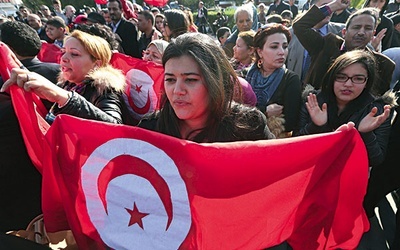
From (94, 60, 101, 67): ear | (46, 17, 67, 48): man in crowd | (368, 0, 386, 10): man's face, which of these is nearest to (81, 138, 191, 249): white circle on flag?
(94, 60, 101, 67): ear

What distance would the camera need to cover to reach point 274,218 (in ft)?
5.17

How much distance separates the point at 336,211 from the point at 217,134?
70cm

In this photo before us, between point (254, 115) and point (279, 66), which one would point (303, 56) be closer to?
point (279, 66)

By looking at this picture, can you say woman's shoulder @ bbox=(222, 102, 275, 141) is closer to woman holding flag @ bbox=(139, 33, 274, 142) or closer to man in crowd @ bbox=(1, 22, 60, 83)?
woman holding flag @ bbox=(139, 33, 274, 142)

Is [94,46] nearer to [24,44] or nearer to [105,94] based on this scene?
[105,94]

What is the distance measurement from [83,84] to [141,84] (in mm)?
925

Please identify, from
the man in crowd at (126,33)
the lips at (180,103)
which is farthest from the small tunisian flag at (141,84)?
the man in crowd at (126,33)

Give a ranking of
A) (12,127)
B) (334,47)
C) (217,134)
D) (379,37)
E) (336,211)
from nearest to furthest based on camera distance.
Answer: (336,211), (217,134), (12,127), (334,47), (379,37)

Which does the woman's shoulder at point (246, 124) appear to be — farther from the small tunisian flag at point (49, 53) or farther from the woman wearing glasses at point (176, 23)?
the small tunisian flag at point (49, 53)

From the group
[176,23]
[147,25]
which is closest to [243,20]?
[176,23]

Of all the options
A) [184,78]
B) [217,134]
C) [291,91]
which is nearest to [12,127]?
[184,78]

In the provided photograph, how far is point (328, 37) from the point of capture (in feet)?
10.8

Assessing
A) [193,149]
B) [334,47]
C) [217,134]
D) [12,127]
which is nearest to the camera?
[193,149]

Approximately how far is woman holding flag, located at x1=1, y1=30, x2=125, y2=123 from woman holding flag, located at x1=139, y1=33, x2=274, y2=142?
428mm
